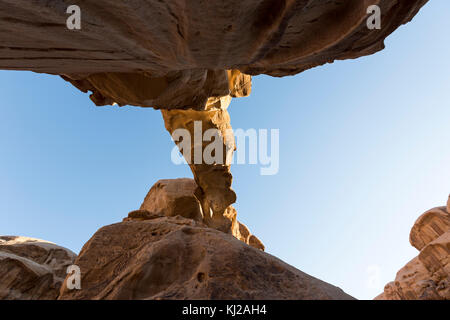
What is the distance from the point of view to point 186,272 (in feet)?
9.51

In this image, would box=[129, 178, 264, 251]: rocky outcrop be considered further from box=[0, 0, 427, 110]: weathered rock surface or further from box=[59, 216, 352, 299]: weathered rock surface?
box=[0, 0, 427, 110]: weathered rock surface

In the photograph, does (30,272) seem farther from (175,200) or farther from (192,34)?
(192,34)

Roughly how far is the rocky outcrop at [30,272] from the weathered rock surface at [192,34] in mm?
3751

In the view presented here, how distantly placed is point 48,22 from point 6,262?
4706mm

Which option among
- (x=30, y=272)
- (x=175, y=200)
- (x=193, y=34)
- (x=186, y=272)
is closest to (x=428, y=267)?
(x=175, y=200)

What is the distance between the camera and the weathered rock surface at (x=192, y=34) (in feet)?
8.79

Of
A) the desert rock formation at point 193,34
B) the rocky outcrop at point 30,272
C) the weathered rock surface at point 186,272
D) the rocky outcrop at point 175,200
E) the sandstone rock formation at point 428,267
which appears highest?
the desert rock formation at point 193,34

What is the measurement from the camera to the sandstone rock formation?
11.2m

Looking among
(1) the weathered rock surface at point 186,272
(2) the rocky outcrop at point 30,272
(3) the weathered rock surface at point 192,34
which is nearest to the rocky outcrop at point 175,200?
(2) the rocky outcrop at point 30,272

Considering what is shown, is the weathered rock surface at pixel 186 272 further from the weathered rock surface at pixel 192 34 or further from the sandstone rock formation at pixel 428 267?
the sandstone rock formation at pixel 428 267

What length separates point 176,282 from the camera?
2.75 metres

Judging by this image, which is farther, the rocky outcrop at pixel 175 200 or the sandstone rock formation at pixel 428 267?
the sandstone rock formation at pixel 428 267

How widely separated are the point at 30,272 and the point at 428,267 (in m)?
15.4
